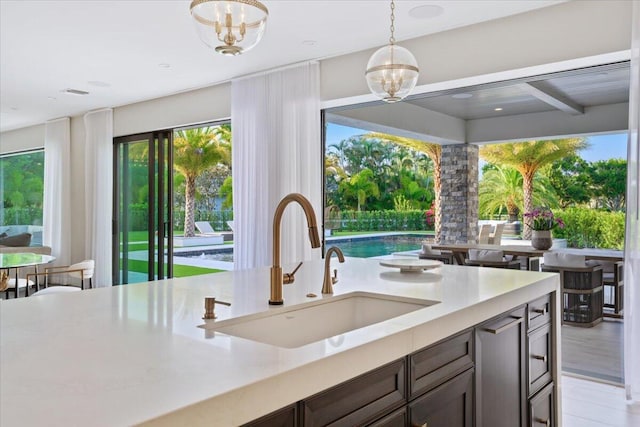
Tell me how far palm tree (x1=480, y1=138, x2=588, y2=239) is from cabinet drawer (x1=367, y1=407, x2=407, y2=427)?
3.25 meters

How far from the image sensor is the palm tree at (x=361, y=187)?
17.9ft

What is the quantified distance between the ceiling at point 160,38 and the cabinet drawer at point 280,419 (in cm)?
314

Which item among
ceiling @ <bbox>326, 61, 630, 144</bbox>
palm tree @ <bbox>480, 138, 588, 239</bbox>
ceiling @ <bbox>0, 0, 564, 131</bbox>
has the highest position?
ceiling @ <bbox>0, 0, 564, 131</bbox>

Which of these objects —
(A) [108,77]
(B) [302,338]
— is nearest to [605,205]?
(B) [302,338]

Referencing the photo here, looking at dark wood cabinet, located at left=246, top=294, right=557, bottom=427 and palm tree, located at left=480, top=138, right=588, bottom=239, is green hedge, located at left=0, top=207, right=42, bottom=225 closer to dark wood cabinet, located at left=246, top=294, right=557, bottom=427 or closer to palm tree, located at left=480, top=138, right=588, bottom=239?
palm tree, located at left=480, top=138, right=588, bottom=239

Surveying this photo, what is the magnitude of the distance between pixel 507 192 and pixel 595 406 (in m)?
2.07

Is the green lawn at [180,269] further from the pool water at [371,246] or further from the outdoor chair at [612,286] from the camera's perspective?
the outdoor chair at [612,286]

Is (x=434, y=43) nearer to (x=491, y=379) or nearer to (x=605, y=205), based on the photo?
(x=605, y=205)

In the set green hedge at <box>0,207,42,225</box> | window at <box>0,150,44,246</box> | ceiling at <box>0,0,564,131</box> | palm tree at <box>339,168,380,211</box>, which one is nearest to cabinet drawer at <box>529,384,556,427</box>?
ceiling at <box>0,0,564,131</box>

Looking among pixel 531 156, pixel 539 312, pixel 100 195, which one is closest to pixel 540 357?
pixel 539 312

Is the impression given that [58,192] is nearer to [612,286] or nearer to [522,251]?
[522,251]

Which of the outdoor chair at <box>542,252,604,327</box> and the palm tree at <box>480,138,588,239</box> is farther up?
the palm tree at <box>480,138,588,239</box>

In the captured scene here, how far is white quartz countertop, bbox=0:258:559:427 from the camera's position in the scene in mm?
860

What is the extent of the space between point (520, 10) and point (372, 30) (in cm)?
114
